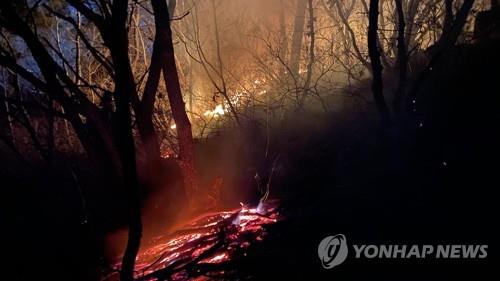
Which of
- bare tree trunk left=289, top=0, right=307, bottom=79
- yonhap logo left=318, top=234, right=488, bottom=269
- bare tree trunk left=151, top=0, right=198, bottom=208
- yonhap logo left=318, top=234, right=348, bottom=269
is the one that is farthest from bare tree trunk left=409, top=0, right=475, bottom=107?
bare tree trunk left=289, top=0, right=307, bottom=79

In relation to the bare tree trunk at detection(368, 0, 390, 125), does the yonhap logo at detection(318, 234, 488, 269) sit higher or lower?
lower

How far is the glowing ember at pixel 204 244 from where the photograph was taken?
16.5ft

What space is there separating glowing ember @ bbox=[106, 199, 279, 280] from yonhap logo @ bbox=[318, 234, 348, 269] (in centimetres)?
102

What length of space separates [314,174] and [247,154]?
2.57 m

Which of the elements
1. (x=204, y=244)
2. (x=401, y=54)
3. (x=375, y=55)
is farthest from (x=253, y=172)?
(x=401, y=54)

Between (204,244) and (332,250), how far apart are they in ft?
6.72

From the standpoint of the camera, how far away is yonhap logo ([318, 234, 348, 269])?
455cm

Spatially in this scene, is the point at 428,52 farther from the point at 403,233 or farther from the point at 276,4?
the point at 276,4

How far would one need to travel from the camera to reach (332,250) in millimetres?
4766

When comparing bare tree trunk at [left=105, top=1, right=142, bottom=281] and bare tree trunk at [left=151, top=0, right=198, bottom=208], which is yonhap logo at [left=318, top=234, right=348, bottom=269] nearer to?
bare tree trunk at [left=105, top=1, right=142, bottom=281]

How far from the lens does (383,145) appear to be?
739 centimetres

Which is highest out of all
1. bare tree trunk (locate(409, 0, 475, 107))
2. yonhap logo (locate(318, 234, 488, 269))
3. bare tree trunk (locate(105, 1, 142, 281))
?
bare tree trunk (locate(409, 0, 475, 107))

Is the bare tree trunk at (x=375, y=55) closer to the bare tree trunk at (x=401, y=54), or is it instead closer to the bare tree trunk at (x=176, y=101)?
the bare tree trunk at (x=401, y=54)

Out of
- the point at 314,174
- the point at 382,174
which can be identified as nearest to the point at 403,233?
the point at 382,174
